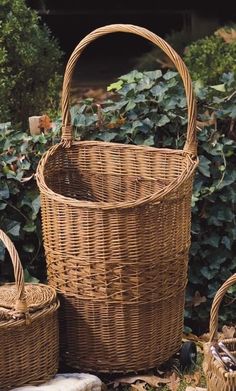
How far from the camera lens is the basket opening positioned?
374 centimetres

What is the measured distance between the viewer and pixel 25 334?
3.19m

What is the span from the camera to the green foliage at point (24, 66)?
4.98m

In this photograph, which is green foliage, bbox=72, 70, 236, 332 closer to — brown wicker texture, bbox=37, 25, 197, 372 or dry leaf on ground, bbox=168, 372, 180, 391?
brown wicker texture, bbox=37, 25, 197, 372

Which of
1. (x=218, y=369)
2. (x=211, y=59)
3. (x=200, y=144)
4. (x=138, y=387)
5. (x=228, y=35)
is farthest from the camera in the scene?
(x=228, y=35)

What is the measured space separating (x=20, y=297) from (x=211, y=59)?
3.56 meters

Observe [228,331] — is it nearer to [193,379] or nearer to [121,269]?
[193,379]

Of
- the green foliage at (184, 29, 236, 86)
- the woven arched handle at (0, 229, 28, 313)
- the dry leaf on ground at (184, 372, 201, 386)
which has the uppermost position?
the green foliage at (184, 29, 236, 86)

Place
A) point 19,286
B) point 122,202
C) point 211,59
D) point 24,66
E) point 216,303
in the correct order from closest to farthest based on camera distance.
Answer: point 216,303 → point 19,286 → point 122,202 → point 24,66 → point 211,59

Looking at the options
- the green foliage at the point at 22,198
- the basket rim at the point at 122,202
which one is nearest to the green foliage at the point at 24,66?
the green foliage at the point at 22,198

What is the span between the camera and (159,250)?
11.1ft

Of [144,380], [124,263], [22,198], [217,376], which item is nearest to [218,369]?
[217,376]

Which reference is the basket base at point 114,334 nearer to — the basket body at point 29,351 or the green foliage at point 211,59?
the basket body at point 29,351

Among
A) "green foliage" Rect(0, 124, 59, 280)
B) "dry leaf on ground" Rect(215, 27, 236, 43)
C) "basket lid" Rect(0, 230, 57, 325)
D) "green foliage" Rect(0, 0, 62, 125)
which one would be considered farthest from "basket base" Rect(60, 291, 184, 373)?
"dry leaf on ground" Rect(215, 27, 236, 43)

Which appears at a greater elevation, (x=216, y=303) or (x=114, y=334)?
(x=216, y=303)
